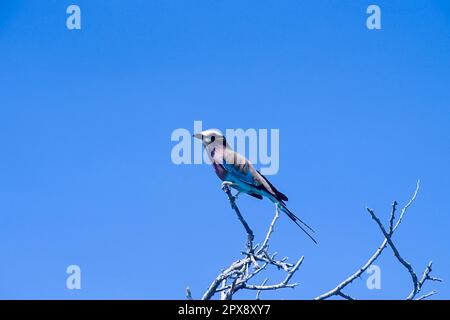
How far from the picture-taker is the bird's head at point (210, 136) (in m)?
6.37

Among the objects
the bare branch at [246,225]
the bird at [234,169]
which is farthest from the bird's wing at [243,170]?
the bare branch at [246,225]

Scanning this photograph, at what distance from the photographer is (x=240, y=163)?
6.24 metres

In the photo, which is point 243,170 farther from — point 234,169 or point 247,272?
point 247,272

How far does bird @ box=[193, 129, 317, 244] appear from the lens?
6.05 meters

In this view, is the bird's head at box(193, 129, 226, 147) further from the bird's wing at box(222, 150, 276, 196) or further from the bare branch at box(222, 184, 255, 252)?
the bare branch at box(222, 184, 255, 252)

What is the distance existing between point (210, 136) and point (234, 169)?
53 cm

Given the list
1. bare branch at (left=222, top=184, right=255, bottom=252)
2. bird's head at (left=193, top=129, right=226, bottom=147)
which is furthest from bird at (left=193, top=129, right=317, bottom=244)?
bare branch at (left=222, top=184, right=255, bottom=252)

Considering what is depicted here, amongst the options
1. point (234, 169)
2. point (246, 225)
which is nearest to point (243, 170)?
point (234, 169)

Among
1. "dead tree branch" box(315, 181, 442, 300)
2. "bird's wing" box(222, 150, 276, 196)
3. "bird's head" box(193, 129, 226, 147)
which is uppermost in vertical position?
"bird's head" box(193, 129, 226, 147)

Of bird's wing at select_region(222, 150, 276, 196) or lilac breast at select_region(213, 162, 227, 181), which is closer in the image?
bird's wing at select_region(222, 150, 276, 196)

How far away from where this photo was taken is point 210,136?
6.36 metres

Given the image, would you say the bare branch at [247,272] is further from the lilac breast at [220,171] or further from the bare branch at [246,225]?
the lilac breast at [220,171]
